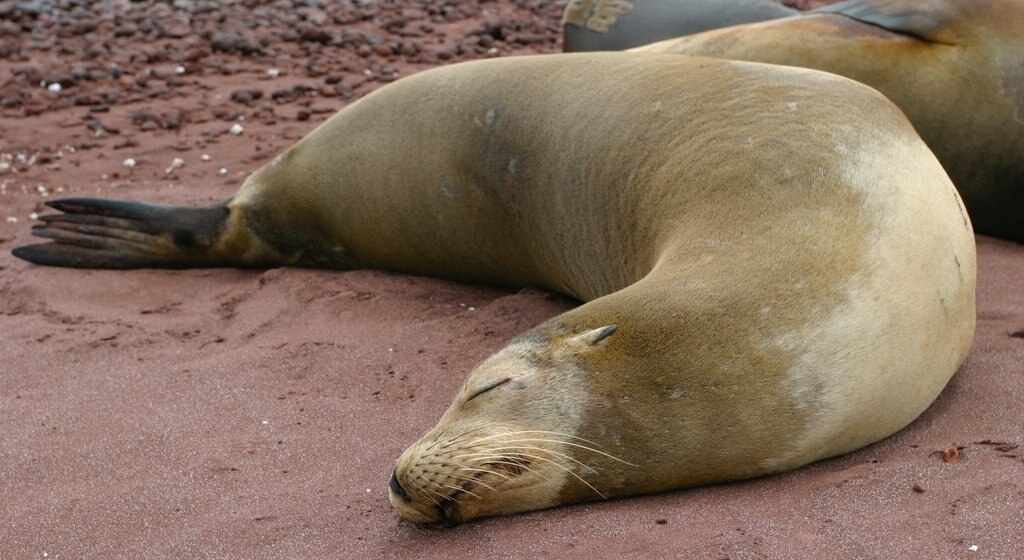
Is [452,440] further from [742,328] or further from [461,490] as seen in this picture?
[742,328]

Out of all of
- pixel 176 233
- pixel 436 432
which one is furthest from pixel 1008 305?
pixel 176 233

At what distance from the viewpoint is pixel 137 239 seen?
18.3ft

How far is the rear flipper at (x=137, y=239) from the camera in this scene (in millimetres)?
5535

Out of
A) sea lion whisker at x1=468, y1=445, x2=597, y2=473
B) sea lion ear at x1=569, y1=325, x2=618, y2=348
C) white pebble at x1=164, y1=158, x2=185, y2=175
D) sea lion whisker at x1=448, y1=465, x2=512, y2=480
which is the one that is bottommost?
white pebble at x1=164, y1=158, x2=185, y2=175

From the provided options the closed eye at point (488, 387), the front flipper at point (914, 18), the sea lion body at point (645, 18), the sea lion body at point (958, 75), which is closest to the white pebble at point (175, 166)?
the sea lion body at point (645, 18)

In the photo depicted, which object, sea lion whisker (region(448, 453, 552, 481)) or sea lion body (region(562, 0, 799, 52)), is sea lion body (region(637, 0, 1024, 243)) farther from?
sea lion whisker (region(448, 453, 552, 481))

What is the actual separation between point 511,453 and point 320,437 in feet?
2.79

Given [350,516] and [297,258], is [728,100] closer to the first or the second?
[350,516]

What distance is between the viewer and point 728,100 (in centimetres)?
389

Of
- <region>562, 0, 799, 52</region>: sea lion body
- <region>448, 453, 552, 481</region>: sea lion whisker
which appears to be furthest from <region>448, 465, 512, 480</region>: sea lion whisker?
<region>562, 0, 799, 52</region>: sea lion body

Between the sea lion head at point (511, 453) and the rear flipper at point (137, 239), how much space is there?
9.33ft

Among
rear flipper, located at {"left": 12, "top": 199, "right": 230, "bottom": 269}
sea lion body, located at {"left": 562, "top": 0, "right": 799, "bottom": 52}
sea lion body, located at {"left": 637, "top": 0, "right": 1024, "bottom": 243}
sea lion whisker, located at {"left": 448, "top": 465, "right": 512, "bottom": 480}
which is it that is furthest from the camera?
sea lion body, located at {"left": 562, "top": 0, "right": 799, "bottom": 52}

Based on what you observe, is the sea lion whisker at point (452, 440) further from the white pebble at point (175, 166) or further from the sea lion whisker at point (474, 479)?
the white pebble at point (175, 166)

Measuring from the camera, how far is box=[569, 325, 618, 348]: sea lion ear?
301 centimetres
